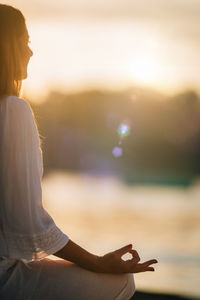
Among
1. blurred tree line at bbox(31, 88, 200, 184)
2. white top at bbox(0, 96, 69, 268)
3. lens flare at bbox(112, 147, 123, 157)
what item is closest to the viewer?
white top at bbox(0, 96, 69, 268)

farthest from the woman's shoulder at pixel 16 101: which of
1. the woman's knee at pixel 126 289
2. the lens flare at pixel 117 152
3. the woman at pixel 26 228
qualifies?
the lens flare at pixel 117 152

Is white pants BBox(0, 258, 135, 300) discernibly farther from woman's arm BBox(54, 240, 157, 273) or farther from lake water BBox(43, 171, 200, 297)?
lake water BBox(43, 171, 200, 297)

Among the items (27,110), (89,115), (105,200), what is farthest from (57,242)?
(89,115)

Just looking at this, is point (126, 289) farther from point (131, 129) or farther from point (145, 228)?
point (131, 129)

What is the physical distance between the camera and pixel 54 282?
1977mm

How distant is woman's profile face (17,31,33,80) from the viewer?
2.05 meters

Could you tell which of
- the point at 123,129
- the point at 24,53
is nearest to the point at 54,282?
the point at 24,53

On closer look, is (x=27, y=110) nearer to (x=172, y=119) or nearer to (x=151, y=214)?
(x=151, y=214)

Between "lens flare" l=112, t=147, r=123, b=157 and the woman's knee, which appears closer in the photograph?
the woman's knee

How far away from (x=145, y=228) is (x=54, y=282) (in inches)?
363

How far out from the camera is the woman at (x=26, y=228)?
1930mm

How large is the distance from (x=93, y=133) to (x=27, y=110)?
174ft

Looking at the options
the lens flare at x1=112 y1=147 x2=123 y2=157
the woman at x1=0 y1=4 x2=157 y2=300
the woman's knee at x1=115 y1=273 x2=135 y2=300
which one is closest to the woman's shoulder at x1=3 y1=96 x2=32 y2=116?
the woman at x1=0 y1=4 x2=157 y2=300

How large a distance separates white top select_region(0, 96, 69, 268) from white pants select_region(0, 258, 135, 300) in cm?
6
